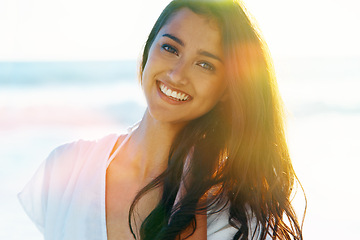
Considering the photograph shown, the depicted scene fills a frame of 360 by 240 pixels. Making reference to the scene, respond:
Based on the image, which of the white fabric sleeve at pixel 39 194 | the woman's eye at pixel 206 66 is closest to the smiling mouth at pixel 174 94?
the woman's eye at pixel 206 66

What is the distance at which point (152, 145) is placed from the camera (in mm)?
2859

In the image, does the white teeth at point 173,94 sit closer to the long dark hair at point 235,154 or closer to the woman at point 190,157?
the woman at point 190,157

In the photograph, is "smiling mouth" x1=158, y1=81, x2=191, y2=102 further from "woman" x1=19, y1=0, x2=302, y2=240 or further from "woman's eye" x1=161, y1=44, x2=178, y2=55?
"woman's eye" x1=161, y1=44, x2=178, y2=55

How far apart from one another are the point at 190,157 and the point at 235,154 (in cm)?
24

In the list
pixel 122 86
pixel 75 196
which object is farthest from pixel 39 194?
pixel 122 86

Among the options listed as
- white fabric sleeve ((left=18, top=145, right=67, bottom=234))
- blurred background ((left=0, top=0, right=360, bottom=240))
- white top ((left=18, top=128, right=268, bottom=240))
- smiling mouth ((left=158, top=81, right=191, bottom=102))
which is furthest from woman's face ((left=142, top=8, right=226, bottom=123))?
white fabric sleeve ((left=18, top=145, right=67, bottom=234))

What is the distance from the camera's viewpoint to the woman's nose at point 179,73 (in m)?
2.59

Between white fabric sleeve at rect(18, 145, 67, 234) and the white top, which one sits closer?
the white top

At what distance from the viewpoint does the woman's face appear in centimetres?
257

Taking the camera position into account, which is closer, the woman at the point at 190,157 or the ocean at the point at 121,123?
the woman at the point at 190,157

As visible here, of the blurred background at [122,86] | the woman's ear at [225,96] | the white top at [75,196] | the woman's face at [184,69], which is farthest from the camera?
the blurred background at [122,86]

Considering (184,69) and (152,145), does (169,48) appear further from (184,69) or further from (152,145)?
(152,145)

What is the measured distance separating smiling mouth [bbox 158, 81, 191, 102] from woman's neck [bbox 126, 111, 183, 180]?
225 mm

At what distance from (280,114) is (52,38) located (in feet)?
72.4
